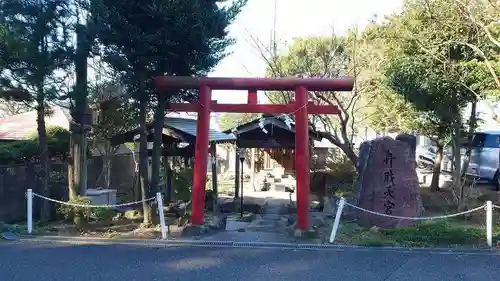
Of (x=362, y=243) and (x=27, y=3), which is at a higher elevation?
(x=27, y=3)

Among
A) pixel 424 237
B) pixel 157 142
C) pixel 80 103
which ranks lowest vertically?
pixel 424 237

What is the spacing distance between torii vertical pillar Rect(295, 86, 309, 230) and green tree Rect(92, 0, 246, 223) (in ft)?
8.13

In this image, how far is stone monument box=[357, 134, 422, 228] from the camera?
10961 mm

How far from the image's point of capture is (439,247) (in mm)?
8953

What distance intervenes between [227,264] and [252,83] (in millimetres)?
4208

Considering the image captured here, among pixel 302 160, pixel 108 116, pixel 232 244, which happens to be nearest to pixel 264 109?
pixel 302 160

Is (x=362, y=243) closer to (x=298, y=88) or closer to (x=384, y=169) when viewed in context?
(x=384, y=169)

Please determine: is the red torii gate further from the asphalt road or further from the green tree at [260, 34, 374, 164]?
the green tree at [260, 34, 374, 164]

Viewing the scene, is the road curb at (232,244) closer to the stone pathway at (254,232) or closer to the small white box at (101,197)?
the stone pathway at (254,232)

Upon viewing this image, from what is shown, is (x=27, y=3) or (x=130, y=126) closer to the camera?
(x=27, y=3)

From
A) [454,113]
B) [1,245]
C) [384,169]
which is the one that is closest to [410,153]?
[384,169]

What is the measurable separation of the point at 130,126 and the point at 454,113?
421 inches

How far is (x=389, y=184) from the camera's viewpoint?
440 inches

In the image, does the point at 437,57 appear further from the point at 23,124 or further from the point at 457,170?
the point at 23,124
